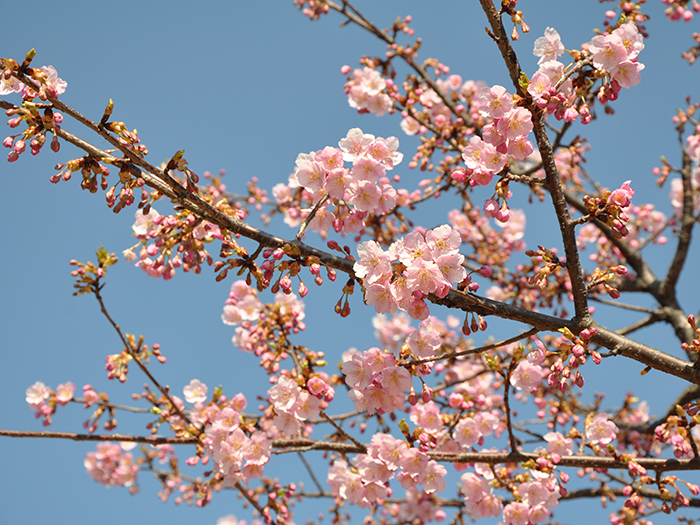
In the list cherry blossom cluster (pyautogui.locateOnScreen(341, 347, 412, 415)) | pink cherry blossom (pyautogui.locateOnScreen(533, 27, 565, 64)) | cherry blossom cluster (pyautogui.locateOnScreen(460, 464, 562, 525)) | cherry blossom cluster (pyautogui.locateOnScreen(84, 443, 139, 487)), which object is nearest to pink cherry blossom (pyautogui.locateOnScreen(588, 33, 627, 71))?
pink cherry blossom (pyautogui.locateOnScreen(533, 27, 565, 64))

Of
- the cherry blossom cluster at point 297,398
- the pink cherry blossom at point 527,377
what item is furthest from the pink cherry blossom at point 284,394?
the pink cherry blossom at point 527,377

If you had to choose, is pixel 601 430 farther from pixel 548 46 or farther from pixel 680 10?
pixel 680 10

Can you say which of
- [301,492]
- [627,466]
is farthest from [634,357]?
[301,492]

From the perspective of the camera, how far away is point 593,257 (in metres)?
6.29

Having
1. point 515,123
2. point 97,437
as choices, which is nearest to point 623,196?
point 515,123

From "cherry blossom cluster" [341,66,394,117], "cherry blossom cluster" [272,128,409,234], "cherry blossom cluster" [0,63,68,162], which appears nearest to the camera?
"cherry blossom cluster" [0,63,68,162]

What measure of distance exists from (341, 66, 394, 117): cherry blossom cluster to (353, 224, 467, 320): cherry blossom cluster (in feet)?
11.3

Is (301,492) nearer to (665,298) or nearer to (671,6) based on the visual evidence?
(665,298)

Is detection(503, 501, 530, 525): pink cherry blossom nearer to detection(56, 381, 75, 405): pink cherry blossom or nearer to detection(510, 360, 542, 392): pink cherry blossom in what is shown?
detection(510, 360, 542, 392): pink cherry blossom

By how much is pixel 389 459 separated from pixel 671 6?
6183 millimetres

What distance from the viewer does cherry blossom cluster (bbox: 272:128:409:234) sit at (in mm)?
2658

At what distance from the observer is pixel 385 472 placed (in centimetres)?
349

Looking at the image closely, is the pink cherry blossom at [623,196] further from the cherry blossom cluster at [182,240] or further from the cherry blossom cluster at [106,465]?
the cherry blossom cluster at [106,465]

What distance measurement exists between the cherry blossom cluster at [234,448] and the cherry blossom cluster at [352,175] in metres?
1.81
